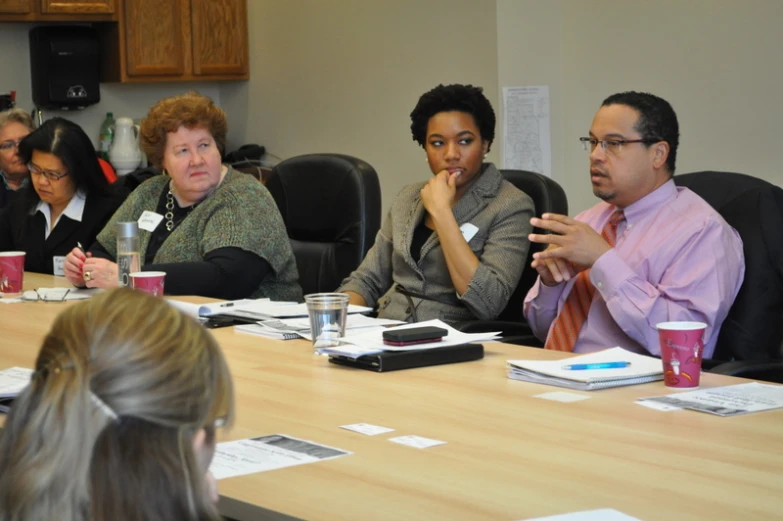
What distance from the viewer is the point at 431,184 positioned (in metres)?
3.23

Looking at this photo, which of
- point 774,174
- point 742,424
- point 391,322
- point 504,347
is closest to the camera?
point 742,424

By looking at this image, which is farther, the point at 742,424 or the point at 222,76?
the point at 222,76

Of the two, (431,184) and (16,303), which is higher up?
(431,184)

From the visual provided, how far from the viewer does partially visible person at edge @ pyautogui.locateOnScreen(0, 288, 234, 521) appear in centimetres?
81

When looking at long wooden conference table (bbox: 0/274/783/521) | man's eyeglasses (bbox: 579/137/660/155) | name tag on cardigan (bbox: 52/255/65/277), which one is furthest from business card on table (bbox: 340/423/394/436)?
name tag on cardigan (bbox: 52/255/65/277)

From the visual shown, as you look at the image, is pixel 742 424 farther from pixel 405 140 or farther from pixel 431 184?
pixel 405 140

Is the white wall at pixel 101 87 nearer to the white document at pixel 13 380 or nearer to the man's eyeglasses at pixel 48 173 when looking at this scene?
the man's eyeglasses at pixel 48 173

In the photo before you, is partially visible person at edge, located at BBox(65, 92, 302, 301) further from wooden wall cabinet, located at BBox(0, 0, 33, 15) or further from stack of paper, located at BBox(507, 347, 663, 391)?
wooden wall cabinet, located at BBox(0, 0, 33, 15)

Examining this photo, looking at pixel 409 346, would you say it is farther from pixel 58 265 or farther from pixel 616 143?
pixel 58 265

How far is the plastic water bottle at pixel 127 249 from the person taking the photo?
115 inches

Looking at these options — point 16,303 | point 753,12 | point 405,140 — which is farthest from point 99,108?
point 753,12

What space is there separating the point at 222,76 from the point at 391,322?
4.05m

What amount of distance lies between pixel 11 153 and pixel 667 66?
2769 mm

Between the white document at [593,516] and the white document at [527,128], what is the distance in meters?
3.54
